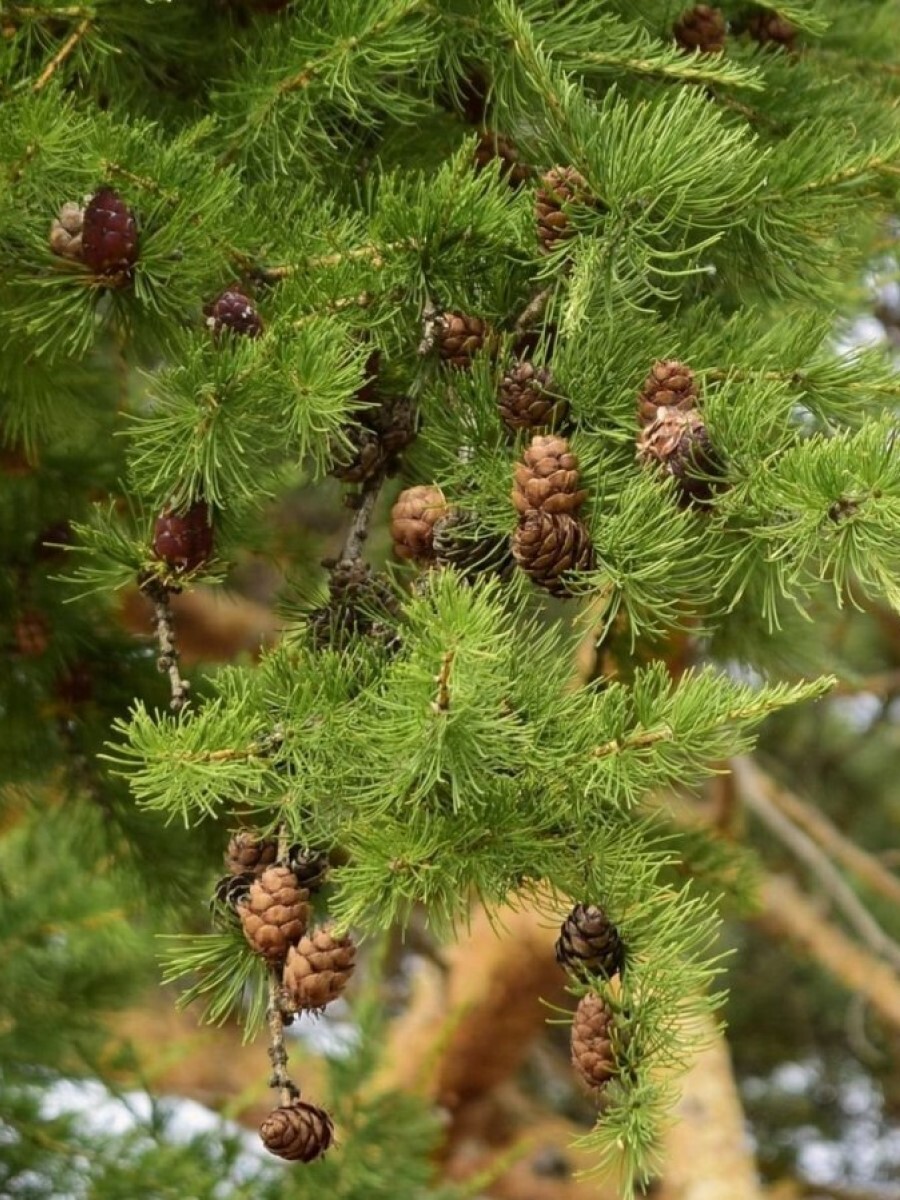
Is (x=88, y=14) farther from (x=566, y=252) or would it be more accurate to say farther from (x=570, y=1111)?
(x=570, y=1111)

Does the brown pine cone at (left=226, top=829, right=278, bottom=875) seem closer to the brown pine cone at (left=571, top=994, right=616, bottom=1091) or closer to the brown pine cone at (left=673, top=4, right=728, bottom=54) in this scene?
the brown pine cone at (left=571, top=994, right=616, bottom=1091)

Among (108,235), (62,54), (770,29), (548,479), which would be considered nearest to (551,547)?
(548,479)

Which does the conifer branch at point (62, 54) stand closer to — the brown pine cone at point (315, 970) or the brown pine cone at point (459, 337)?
the brown pine cone at point (459, 337)

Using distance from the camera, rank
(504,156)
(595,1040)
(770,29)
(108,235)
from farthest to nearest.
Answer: (770,29) → (504,156) → (108,235) → (595,1040)

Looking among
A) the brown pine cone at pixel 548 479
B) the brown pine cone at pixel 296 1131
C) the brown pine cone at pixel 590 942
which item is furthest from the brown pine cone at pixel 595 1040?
the brown pine cone at pixel 548 479

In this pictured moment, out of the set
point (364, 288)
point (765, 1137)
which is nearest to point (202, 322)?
point (364, 288)

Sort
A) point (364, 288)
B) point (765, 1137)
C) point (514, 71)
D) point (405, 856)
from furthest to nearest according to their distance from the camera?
point (765, 1137), point (514, 71), point (364, 288), point (405, 856)

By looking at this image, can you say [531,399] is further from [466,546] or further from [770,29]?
[770,29]
